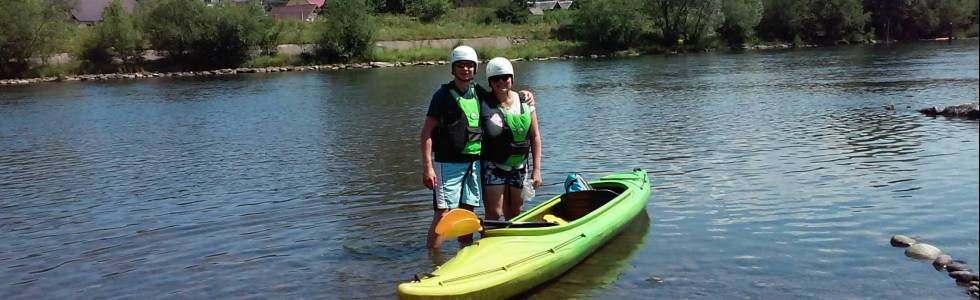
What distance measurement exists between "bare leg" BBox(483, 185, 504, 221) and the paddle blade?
1.70 ft

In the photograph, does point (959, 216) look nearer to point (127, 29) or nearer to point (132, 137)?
point (132, 137)

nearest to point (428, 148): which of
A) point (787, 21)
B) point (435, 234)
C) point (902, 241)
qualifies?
point (435, 234)

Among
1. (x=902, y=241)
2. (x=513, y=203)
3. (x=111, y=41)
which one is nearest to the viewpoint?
(x=513, y=203)

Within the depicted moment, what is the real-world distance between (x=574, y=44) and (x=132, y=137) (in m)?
55.9

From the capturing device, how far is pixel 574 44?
75.4 m

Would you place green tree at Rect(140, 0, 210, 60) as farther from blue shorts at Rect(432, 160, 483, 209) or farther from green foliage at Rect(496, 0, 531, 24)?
blue shorts at Rect(432, 160, 483, 209)

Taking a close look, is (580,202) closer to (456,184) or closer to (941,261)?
(456,184)

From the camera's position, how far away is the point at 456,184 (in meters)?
7.79

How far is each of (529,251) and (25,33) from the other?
60.3 metres

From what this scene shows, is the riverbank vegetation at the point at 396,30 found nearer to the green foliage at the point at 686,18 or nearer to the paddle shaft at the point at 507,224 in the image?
the green foliage at the point at 686,18

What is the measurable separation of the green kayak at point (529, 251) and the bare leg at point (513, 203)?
0.13 meters

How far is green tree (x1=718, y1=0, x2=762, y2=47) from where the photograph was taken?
7369cm

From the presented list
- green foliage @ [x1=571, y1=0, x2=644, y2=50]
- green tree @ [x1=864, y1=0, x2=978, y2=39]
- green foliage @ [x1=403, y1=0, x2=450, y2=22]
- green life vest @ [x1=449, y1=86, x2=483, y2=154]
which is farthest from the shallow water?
green foliage @ [x1=403, y1=0, x2=450, y2=22]

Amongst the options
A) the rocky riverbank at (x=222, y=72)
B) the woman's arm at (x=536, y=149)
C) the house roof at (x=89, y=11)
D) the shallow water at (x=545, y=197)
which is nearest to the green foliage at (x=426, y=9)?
the rocky riverbank at (x=222, y=72)
